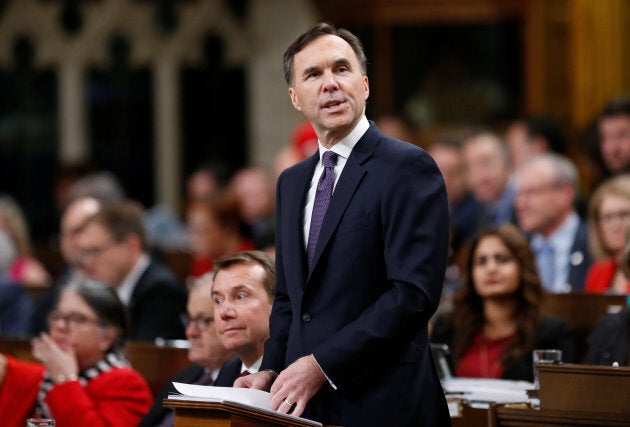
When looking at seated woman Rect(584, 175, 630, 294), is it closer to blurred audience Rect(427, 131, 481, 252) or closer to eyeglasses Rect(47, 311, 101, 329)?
blurred audience Rect(427, 131, 481, 252)

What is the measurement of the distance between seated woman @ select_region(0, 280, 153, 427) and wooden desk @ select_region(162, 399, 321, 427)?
166 centimetres

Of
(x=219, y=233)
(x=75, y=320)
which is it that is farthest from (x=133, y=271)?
(x=75, y=320)

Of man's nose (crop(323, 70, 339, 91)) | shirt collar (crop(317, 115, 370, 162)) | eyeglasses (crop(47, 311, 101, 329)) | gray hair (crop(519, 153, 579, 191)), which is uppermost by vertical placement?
gray hair (crop(519, 153, 579, 191))

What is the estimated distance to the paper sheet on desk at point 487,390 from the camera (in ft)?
14.9

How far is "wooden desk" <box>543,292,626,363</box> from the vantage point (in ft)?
19.2

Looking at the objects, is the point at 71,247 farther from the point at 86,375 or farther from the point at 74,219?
the point at 86,375

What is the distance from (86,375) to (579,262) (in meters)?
3.08

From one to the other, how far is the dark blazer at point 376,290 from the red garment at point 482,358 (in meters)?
2.23

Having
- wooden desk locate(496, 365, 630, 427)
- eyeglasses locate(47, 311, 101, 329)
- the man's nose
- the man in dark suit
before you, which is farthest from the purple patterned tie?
the man in dark suit

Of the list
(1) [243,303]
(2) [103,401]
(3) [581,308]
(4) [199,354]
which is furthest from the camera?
(3) [581,308]

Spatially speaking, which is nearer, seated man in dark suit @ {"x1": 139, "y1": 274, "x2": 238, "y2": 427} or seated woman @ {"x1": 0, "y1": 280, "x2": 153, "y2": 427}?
seated man in dark suit @ {"x1": 139, "y1": 274, "x2": 238, "y2": 427}

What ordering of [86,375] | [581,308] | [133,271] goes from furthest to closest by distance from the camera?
[133,271]
[581,308]
[86,375]

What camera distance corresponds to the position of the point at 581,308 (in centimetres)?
602

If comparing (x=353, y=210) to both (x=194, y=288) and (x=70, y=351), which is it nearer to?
(x=194, y=288)
